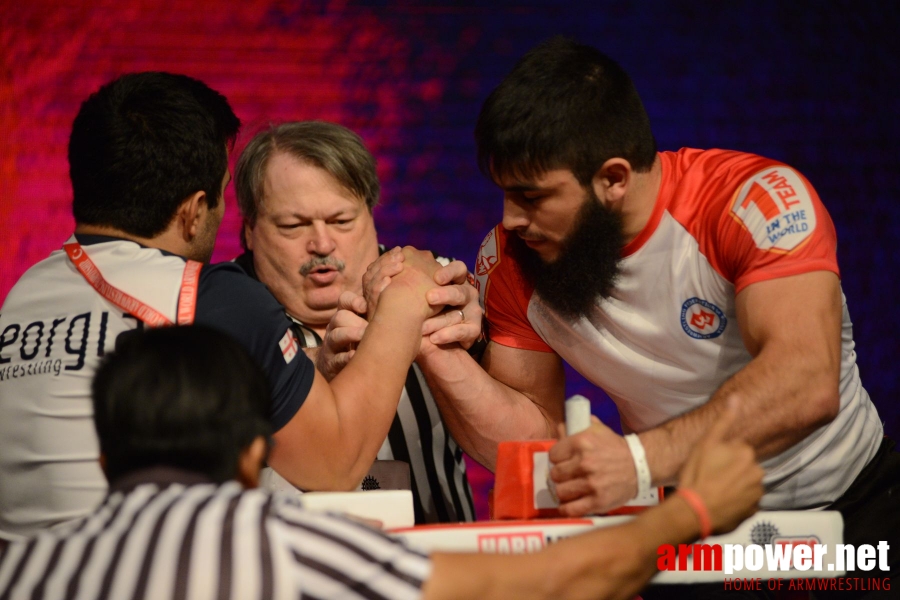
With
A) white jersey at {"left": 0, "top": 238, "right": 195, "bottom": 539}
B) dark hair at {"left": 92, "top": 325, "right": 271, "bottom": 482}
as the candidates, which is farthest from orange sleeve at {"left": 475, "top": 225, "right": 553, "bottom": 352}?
dark hair at {"left": 92, "top": 325, "right": 271, "bottom": 482}

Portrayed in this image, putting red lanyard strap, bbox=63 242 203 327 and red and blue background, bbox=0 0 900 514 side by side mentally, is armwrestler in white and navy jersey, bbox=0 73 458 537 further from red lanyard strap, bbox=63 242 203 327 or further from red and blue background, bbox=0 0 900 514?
red and blue background, bbox=0 0 900 514

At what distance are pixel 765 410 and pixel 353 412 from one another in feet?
2.24

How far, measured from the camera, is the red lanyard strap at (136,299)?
1.39 meters

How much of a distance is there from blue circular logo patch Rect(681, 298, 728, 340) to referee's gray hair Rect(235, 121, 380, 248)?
904 mm

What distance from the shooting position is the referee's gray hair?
228cm

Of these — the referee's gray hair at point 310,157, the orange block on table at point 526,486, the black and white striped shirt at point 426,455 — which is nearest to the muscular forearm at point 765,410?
the orange block on table at point 526,486

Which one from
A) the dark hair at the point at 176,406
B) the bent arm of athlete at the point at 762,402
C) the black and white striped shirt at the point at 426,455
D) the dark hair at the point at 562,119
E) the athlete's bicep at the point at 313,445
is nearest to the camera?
the dark hair at the point at 176,406

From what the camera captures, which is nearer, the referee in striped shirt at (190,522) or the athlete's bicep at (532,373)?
the referee in striped shirt at (190,522)

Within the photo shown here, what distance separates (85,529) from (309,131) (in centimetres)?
150

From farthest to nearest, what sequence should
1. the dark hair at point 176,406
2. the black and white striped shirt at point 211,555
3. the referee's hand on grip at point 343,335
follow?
the referee's hand on grip at point 343,335, the dark hair at point 176,406, the black and white striped shirt at point 211,555

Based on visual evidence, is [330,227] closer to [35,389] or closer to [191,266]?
[191,266]

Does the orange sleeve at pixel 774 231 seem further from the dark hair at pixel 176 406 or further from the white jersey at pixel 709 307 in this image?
the dark hair at pixel 176 406

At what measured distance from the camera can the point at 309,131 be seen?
233cm

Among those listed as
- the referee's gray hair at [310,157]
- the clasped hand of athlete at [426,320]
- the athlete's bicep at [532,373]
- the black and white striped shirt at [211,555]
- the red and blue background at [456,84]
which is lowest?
the black and white striped shirt at [211,555]
